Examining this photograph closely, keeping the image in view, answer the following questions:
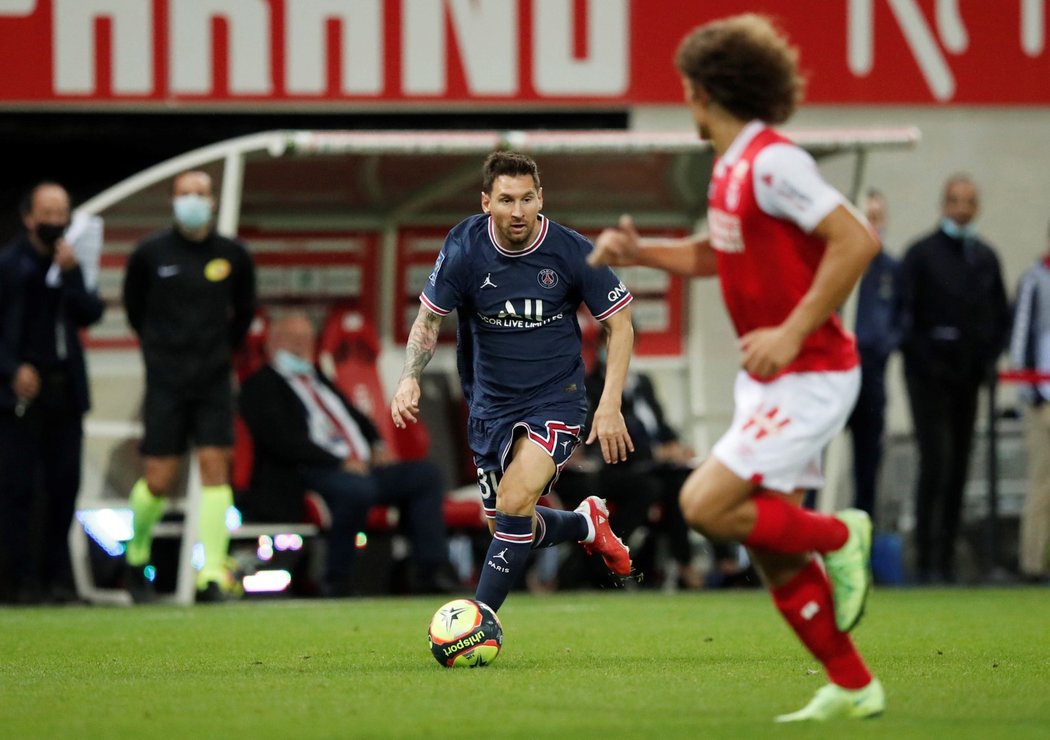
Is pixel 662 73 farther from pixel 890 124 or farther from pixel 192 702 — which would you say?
pixel 192 702

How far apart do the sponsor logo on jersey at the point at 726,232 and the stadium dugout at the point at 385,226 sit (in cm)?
677

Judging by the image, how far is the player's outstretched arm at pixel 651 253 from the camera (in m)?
5.29

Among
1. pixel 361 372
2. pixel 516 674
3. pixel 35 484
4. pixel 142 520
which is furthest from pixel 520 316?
pixel 361 372

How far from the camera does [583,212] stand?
14.1 meters

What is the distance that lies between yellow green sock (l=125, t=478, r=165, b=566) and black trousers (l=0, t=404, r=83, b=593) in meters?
0.36

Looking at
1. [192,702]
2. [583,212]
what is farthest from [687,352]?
[192,702]

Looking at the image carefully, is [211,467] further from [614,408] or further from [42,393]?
[614,408]

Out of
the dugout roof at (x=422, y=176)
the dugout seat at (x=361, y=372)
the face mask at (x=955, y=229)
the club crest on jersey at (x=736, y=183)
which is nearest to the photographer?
the club crest on jersey at (x=736, y=183)

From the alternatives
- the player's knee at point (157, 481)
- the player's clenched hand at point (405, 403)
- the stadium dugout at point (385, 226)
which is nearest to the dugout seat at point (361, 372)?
the stadium dugout at point (385, 226)

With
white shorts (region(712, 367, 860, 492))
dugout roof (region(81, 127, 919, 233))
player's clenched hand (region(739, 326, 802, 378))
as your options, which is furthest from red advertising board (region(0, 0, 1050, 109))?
player's clenched hand (region(739, 326, 802, 378))

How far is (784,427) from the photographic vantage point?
5.15m

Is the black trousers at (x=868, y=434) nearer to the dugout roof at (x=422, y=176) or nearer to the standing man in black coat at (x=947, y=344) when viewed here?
the standing man in black coat at (x=947, y=344)

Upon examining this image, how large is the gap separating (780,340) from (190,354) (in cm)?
708

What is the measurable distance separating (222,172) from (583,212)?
2832 millimetres
